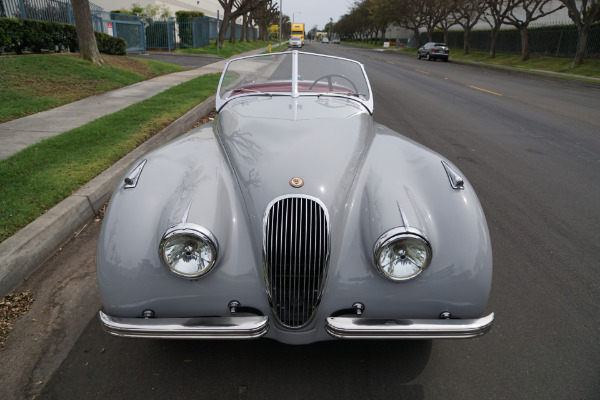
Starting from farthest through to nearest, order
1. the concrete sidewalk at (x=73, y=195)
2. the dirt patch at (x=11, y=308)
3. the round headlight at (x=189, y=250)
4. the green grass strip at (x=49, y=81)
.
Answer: the green grass strip at (x=49, y=81) → the concrete sidewalk at (x=73, y=195) → the dirt patch at (x=11, y=308) → the round headlight at (x=189, y=250)

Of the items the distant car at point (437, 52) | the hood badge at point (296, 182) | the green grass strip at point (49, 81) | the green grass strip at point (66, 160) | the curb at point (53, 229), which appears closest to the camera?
the hood badge at point (296, 182)

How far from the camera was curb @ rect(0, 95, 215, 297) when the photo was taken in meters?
2.95

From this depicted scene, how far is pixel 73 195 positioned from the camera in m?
4.03

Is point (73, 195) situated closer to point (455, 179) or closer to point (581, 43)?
point (455, 179)

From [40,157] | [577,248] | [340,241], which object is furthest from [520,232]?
[40,157]

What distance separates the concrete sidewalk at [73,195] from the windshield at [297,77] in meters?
1.62

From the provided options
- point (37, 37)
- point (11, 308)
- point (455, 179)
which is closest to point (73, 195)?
point (11, 308)

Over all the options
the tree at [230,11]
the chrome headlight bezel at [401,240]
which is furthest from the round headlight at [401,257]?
the tree at [230,11]

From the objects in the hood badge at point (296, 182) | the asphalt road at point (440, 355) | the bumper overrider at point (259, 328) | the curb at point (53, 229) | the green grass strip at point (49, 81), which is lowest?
the asphalt road at point (440, 355)

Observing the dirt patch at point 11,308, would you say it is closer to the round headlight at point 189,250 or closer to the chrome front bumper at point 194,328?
the chrome front bumper at point 194,328

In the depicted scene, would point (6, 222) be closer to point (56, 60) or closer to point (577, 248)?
point (577, 248)

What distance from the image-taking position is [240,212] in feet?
7.23

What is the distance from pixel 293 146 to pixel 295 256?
76 cm

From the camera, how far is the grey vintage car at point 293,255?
198 cm
